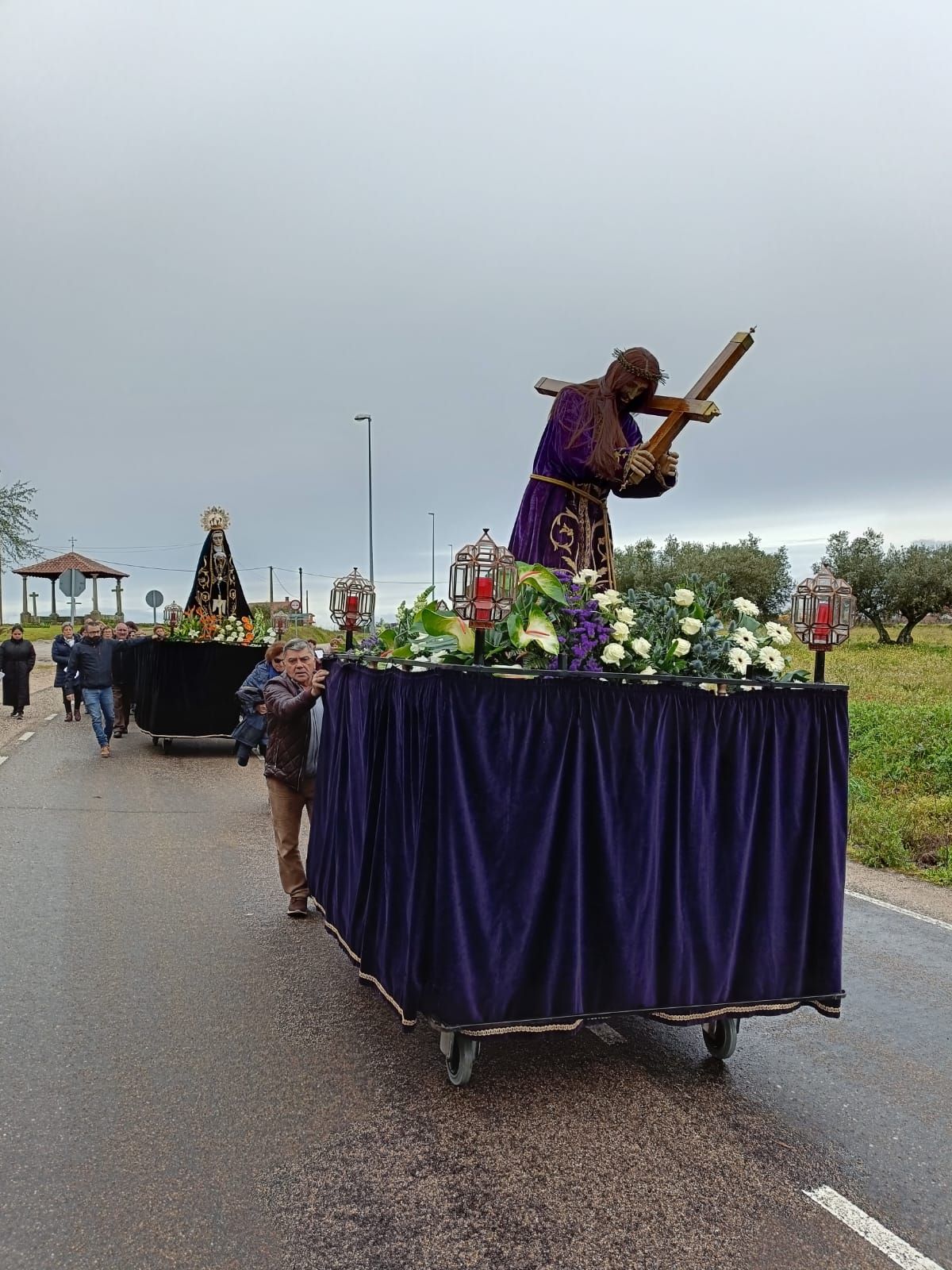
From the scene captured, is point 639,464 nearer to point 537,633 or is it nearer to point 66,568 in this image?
point 537,633

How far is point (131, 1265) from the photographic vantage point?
3131mm

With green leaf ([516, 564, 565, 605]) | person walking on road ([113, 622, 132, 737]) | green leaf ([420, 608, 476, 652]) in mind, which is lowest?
Result: person walking on road ([113, 622, 132, 737])

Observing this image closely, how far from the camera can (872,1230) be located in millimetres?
3377

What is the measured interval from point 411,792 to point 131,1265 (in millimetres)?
1815

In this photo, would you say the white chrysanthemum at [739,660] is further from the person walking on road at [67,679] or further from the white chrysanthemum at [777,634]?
the person walking on road at [67,679]

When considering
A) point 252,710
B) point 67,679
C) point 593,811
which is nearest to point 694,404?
point 593,811

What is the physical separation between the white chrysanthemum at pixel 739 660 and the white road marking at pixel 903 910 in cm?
402

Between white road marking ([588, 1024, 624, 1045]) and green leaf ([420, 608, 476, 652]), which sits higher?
green leaf ([420, 608, 476, 652])

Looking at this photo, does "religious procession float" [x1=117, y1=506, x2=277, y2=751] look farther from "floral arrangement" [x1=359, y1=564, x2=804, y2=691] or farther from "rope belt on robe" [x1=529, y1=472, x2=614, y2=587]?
"floral arrangement" [x1=359, y1=564, x2=804, y2=691]

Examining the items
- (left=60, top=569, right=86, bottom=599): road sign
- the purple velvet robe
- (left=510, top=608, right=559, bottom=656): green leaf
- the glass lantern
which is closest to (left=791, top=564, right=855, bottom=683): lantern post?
the glass lantern

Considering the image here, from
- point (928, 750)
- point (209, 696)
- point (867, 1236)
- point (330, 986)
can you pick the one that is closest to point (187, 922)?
point (330, 986)

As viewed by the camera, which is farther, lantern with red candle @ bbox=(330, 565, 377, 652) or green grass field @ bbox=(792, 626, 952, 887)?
green grass field @ bbox=(792, 626, 952, 887)

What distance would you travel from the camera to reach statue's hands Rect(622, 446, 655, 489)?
224 inches

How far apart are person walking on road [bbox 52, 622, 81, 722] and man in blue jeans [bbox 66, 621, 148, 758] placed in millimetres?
4658
